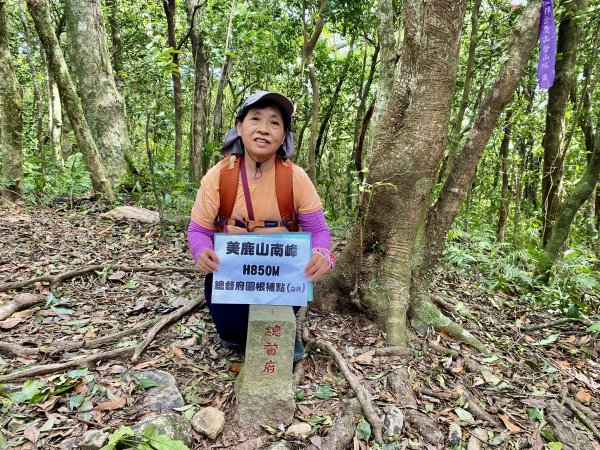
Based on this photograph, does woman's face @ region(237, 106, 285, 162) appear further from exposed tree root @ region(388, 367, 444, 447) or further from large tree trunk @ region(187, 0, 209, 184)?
large tree trunk @ region(187, 0, 209, 184)

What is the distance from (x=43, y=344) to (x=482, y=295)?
471 centimetres

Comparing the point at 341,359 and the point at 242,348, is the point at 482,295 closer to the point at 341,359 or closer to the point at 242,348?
the point at 341,359

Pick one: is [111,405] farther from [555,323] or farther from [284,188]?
[555,323]

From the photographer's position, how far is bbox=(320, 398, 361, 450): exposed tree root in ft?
8.36

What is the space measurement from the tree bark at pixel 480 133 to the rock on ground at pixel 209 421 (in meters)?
2.34

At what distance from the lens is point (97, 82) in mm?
7406

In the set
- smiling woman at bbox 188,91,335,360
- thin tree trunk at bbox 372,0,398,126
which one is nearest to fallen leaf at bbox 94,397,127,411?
smiling woman at bbox 188,91,335,360

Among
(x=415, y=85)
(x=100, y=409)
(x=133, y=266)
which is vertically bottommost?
(x=100, y=409)

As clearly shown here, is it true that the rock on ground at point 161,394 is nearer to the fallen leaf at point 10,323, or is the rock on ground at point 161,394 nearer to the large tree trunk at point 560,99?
the fallen leaf at point 10,323

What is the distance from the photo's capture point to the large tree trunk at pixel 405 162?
3383 mm

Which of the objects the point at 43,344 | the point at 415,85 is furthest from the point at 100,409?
the point at 415,85

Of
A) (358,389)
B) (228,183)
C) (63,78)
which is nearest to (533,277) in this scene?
(358,389)

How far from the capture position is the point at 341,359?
10.6 feet

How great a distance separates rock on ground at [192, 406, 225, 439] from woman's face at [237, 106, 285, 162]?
1.74m
